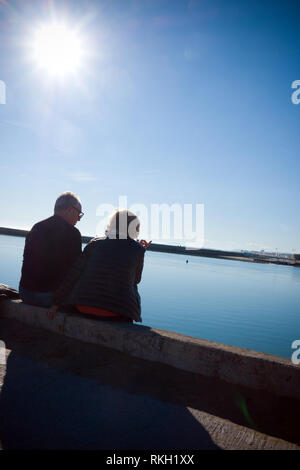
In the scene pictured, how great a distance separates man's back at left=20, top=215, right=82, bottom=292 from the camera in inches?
117

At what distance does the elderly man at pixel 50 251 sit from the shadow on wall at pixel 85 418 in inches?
42.0

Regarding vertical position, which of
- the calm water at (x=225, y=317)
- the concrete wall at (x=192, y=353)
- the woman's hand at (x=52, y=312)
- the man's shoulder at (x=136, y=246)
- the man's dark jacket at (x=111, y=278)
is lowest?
the calm water at (x=225, y=317)

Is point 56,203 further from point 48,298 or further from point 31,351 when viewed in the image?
point 31,351

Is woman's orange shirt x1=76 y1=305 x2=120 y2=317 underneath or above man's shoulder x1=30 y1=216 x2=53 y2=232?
underneath

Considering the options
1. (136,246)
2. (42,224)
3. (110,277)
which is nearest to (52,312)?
(110,277)

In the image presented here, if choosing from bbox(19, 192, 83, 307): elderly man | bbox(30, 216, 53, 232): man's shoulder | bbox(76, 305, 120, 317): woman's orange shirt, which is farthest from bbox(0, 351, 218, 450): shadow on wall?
bbox(30, 216, 53, 232): man's shoulder

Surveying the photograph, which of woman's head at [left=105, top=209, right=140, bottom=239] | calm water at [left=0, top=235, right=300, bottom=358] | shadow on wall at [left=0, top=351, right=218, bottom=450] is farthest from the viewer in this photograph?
calm water at [left=0, top=235, right=300, bottom=358]

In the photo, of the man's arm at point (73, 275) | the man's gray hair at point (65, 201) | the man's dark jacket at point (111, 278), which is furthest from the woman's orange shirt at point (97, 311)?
the man's gray hair at point (65, 201)

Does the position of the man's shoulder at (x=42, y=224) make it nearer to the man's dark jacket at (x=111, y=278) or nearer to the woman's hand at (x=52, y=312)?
the man's dark jacket at (x=111, y=278)

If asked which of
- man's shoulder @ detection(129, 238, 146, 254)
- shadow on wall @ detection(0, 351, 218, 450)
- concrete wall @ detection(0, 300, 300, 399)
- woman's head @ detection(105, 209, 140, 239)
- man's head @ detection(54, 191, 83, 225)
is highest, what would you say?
man's head @ detection(54, 191, 83, 225)

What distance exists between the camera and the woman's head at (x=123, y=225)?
2.75 m

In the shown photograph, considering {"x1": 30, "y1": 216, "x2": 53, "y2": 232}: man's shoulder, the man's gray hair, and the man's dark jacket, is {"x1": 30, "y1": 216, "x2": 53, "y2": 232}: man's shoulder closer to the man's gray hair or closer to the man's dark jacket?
the man's gray hair
